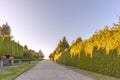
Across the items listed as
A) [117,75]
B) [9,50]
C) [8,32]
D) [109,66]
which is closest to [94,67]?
[109,66]

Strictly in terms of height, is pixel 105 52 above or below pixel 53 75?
Result: above

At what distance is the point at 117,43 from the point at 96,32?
8281 millimetres

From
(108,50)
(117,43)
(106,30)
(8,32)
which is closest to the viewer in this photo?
(117,43)

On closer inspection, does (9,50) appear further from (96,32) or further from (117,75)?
(117,75)

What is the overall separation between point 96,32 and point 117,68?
805 centimetres

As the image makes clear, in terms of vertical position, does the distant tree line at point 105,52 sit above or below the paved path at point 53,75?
above

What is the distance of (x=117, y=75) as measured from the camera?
20.3 m

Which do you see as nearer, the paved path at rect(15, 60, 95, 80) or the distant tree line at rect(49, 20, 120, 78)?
the distant tree line at rect(49, 20, 120, 78)

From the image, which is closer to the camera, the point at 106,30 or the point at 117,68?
the point at 117,68

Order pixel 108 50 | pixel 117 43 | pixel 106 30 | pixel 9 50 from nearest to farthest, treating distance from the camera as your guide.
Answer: pixel 117 43 → pixel 108 50 → pixel 106 30 → pixel 9 50

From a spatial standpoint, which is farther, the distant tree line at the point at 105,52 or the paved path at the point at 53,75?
the paved path at the point at 53,75

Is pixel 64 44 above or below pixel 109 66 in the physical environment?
above

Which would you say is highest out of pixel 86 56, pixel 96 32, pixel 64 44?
pixel 64 44

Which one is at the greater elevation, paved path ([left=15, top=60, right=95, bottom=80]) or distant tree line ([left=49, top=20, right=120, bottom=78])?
distant tree line ([left=49, top=20, right=120, bottom=78])
